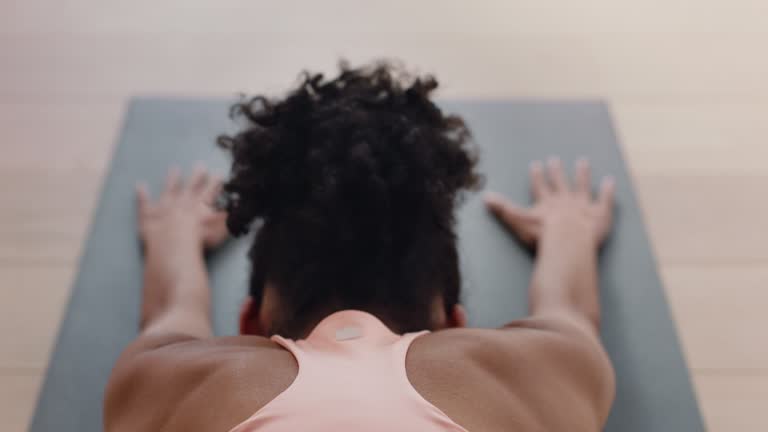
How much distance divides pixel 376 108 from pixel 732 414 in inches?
25.5

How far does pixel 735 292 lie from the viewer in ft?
3.96

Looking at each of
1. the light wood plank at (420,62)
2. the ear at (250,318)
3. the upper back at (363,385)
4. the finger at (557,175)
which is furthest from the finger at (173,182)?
the finger at (557,175)

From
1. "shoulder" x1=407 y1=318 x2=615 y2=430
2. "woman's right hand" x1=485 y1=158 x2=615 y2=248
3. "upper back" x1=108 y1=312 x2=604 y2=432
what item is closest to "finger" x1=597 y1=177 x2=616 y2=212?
"woman's right hand" x1=485 y1=158 x2=615 y2=248

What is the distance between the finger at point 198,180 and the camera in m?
1.28

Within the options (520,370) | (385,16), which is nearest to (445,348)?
(520,370)

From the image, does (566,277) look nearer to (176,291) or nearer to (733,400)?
(733,400)

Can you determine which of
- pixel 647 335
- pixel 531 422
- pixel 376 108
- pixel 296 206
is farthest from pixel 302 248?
pixel 647 335

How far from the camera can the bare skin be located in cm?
70

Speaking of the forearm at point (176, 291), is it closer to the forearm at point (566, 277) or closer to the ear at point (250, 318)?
the ear at point (250, 318)

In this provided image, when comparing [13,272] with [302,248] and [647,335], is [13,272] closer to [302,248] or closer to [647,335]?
[302,248]

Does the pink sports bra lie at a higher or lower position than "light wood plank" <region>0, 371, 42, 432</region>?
higher

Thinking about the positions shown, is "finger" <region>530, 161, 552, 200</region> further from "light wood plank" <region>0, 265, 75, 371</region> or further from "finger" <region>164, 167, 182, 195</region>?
"light wood plank" <region>0, 265, 75, 371</region>

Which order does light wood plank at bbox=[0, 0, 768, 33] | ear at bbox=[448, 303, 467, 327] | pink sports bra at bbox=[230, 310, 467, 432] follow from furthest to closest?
light wood plank at bbox=[0, 0, 768, 33] → ear at bbox=[448, 303, 467, 327] → pink sports bra at bbox=[230, 310, 467, 432]

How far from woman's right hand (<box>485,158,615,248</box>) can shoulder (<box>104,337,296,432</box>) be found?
1.84 feet
